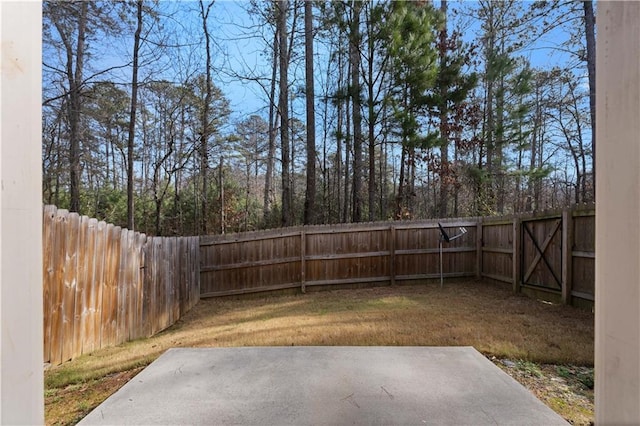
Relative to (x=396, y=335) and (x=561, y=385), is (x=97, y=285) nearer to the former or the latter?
(x=396, y=335)

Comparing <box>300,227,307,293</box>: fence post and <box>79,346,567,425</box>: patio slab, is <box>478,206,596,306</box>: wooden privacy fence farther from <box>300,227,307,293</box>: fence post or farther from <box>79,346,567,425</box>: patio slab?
<box>300,227,307,293</box>: fence post

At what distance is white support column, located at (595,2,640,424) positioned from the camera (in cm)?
84

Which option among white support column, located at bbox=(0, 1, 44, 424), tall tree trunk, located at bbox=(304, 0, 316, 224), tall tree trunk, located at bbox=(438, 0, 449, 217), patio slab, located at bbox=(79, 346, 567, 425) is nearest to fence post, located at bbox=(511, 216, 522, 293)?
patio slab, located at bbox=(79, 346, 567, 425)

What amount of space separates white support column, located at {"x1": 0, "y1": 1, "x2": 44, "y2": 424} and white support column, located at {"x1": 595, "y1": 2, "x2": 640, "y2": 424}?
4.93ft

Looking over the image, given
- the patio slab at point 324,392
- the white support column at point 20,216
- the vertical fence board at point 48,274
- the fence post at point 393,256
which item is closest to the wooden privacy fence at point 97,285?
the vertical fence board at point 48,274

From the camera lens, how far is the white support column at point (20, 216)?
816 millimetres

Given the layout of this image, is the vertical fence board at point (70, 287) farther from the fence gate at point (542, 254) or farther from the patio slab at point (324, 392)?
the fence gate at point (542, 254)

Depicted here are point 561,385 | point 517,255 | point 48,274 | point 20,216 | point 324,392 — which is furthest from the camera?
point 517,255

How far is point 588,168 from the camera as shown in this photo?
16.8m

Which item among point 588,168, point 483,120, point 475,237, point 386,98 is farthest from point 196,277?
point 588,168

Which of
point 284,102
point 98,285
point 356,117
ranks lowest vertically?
point 98,285

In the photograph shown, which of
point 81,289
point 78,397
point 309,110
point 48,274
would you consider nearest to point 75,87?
point 309,110

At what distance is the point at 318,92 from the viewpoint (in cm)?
1346

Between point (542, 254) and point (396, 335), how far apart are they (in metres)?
3.95
